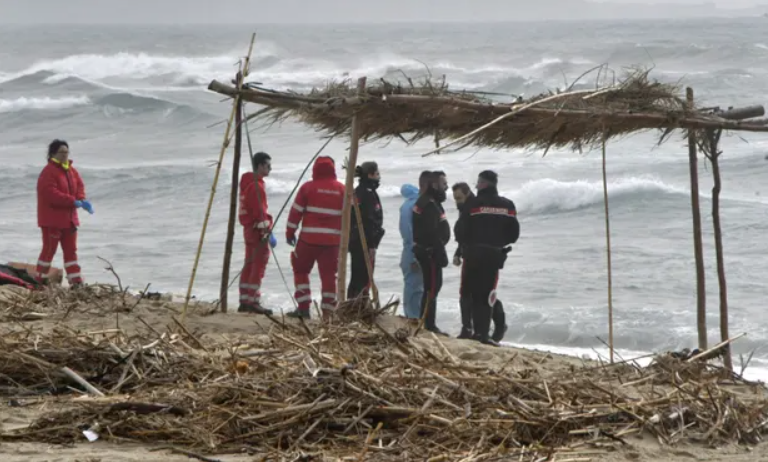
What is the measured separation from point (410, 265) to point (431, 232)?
0.49 m

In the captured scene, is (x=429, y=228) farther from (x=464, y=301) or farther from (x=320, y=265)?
(x=320, y=265)

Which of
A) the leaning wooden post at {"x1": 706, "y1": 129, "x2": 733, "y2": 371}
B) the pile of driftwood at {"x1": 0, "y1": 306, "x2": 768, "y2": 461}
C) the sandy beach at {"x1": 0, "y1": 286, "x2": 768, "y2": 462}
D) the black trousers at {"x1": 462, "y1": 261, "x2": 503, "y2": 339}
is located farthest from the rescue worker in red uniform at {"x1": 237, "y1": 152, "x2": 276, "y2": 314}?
the leaning wooden post at {"x1": 706, "y1": 129, "x2": 733, "y2": 371}

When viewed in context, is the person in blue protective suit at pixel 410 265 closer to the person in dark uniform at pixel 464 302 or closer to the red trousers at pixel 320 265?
the person in dark uniform at pixel 464 302

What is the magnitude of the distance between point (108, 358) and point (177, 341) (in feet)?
1.83

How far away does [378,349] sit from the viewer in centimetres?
701

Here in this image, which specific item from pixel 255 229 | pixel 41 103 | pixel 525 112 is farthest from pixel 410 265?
pixel 41 103

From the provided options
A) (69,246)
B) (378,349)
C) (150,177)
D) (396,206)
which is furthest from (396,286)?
(150,177)

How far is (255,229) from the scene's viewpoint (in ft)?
35.7

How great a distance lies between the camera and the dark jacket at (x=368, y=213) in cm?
1077

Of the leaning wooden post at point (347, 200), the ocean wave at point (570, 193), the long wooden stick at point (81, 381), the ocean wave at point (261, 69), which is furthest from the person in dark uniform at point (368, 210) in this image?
the ocean wave at point (261, 69)

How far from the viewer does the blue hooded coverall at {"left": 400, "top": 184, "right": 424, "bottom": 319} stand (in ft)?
36.0

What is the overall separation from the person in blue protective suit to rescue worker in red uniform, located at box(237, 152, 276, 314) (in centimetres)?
130

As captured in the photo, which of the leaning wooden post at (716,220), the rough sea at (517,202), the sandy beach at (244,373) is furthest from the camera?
the rough sea at (517,202)

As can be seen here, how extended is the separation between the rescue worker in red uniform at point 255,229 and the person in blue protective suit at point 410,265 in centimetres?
130
